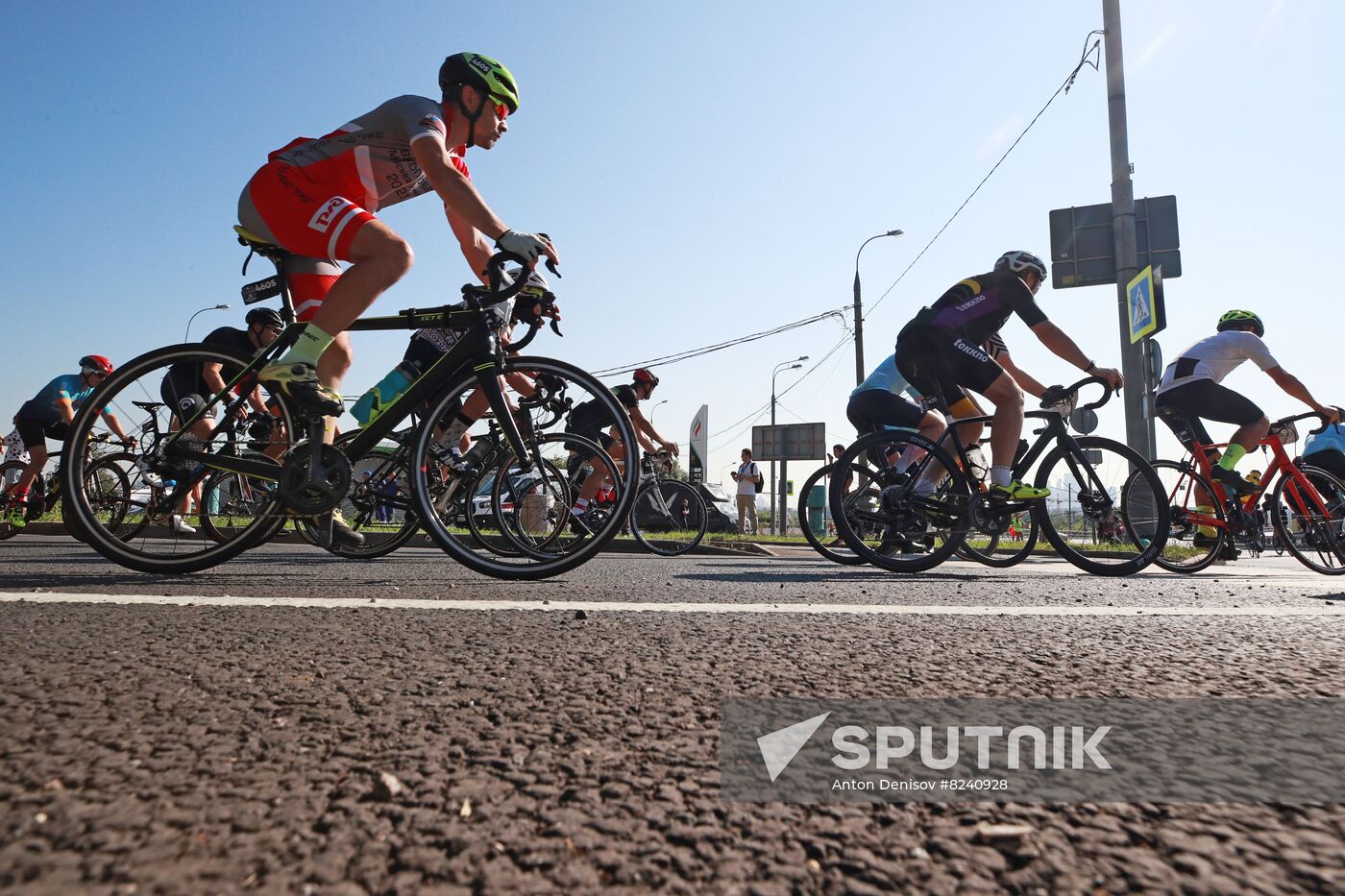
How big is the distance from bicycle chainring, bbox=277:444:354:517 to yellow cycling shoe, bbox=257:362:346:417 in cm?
17

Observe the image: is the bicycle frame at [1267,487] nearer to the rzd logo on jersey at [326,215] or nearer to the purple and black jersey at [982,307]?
the purple and black jersey at [982,307]

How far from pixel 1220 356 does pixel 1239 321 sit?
22.8 inches

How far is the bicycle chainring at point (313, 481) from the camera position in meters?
2.86

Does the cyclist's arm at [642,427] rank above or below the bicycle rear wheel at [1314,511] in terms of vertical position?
above

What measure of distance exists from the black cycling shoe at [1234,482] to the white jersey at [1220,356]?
2.47ft

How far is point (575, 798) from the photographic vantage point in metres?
0.73

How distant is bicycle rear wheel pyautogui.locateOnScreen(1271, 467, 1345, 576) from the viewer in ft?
19.2

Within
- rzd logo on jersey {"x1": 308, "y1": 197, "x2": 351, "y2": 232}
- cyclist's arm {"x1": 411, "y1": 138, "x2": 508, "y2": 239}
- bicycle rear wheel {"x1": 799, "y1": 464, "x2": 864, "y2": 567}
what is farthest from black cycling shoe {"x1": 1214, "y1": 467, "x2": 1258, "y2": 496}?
rzd logo on jersey {"x1": 308, "y1": 197, "x2": 351, "y2": 232}

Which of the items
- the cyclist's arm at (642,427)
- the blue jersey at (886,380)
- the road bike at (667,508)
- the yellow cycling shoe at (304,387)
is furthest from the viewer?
the road bike at (667,508)

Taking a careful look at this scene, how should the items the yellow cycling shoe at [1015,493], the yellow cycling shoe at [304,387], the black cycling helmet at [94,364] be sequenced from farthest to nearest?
the black cycling helmet at [94,364] → the yellow cycling shoe at [1015,493] → the yellow cycling shoe at [304,387]

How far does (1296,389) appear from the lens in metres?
5.97

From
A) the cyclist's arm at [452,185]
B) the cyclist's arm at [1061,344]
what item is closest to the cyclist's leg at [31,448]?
the cyclist's arm at [452,185]

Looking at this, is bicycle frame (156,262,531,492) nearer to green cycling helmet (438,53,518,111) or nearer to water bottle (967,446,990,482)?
green cycling helmet (438,53,518,111)

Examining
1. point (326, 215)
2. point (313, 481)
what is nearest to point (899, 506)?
point (313, 481)
